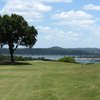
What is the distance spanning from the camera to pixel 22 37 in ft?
227

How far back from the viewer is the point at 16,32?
2672 inches

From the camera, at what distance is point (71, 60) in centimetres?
7906

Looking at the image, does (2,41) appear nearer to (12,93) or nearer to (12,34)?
(12,34)

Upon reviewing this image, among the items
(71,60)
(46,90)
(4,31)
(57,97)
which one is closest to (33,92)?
(46,90)

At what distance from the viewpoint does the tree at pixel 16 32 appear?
6719 cm

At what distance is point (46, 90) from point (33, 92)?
82 cm

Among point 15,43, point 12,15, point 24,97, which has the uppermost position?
point 12,15

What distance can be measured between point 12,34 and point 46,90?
4711 centimetres

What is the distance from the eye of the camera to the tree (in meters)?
67.2

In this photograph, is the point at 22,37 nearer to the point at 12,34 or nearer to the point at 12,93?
the point at 12,34

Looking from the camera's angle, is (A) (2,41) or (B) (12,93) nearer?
(B) (12,93)

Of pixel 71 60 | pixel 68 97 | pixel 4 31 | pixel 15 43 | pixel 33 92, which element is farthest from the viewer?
pixel 71 60

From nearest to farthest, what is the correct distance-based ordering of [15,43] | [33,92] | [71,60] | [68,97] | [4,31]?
[68,97] → [33,92] → [4,31] → [15,43] → [71,60]

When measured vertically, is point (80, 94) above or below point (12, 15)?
below
